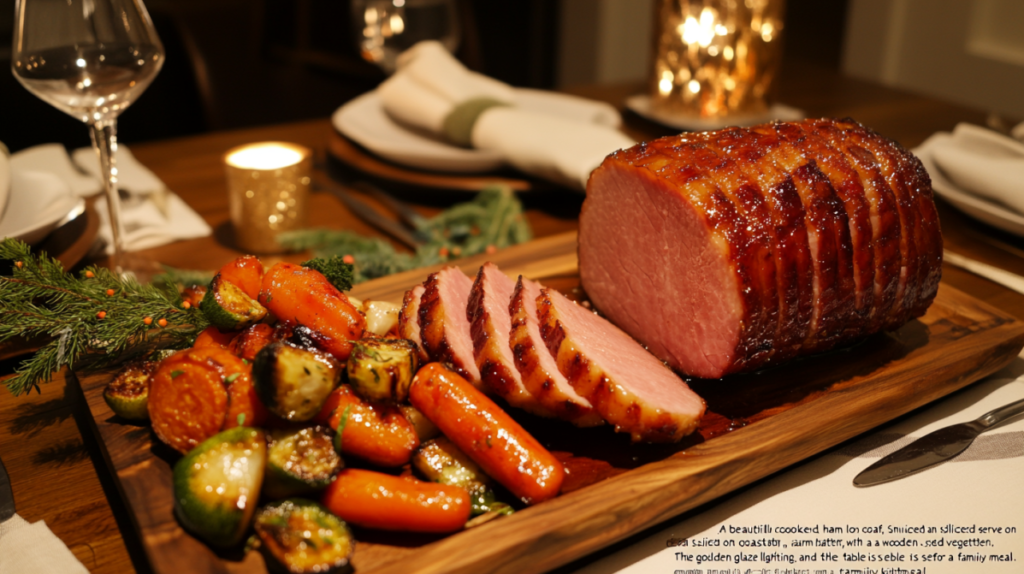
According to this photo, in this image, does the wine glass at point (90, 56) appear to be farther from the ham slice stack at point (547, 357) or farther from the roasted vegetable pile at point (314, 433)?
the ham slice stack at point (547, 357)

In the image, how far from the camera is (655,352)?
200 centimetres

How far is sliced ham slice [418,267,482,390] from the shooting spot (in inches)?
65.7

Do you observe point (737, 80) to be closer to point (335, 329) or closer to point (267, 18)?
point (335, 329)

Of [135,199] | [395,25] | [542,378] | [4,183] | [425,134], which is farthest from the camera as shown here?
[395,25]

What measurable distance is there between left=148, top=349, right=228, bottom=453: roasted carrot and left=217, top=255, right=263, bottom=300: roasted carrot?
0.29 m

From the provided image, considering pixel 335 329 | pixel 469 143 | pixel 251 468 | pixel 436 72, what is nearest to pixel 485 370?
pixel 335 329

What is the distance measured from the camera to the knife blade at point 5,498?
149cm

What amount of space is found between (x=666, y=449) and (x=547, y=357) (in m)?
0.31

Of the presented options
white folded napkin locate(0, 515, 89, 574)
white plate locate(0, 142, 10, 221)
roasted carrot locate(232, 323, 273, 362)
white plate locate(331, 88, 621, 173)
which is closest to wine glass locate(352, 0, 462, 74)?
white plate locate(331, 88, 621, 173)

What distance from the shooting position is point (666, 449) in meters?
1.61

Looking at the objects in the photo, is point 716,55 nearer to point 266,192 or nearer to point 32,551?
point 266,192

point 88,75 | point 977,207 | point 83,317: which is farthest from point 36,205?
point 977,207

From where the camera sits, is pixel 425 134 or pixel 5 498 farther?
pixel 425 134

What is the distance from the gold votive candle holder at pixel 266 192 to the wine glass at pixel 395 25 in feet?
4.08
